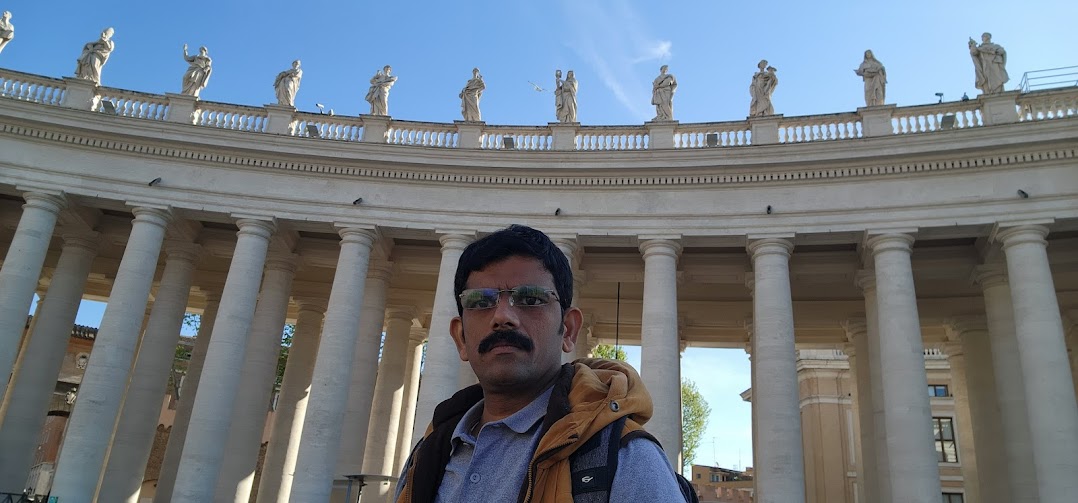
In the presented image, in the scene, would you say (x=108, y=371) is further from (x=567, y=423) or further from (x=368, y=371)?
(x=567, y=423)

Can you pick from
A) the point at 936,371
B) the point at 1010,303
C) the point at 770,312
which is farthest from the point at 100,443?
the point at 936,371

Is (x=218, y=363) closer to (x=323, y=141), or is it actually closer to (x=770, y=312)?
(x=323, y=141)

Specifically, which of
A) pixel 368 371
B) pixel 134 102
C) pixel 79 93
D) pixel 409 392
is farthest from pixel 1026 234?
pixel 79 93

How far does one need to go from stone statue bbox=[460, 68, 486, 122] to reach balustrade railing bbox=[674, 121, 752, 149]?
29.6 feet

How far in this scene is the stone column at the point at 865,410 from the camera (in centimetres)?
3123

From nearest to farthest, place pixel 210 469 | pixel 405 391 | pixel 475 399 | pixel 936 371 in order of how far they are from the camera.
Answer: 1. pixel 475 399
2. pixel 210 469
3. pixel 405 391
4. pixel 936 371

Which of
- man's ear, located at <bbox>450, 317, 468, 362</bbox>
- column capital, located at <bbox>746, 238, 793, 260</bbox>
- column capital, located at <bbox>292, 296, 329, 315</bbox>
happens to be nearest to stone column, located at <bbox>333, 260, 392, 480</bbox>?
column capital, located at <bbox>292, 296, 329, 315</bbox>

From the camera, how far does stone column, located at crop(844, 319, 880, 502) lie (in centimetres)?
3123

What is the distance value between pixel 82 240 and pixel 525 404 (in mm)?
35751

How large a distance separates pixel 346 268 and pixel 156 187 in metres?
8.71

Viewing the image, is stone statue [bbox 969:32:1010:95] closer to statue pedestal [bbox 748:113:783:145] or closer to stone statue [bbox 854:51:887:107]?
stone statue [bbox 854:51:887:107]

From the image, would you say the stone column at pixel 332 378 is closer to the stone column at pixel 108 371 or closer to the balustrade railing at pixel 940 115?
the stone column at pixel 108 371

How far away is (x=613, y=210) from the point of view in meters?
30.2

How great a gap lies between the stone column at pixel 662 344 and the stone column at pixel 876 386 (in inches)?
307
